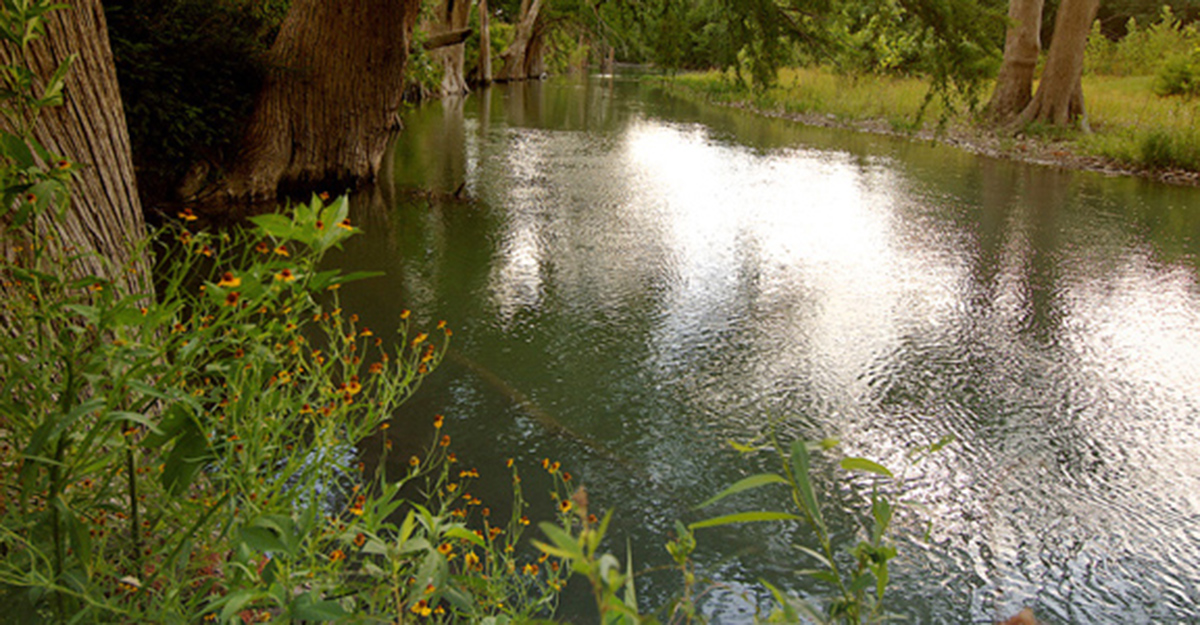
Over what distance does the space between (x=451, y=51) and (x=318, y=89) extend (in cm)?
1429

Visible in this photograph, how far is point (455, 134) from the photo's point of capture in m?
12.4

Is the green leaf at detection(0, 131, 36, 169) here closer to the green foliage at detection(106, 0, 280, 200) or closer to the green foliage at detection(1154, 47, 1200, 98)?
the green foliage at detection(106, 0, 280, 200)

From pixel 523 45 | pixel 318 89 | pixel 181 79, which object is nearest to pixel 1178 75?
pixel 523 45

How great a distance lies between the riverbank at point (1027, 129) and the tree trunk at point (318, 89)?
8.92 ft

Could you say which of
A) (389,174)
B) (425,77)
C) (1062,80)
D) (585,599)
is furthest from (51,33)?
(1062,80)

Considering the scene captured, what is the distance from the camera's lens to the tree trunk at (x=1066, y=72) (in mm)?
14148

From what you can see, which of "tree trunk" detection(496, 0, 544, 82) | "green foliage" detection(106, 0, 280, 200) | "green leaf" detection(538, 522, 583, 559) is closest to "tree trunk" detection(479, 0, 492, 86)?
"tree trunk" detection(496, 0, 544, 82)

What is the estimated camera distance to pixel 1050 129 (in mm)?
13891

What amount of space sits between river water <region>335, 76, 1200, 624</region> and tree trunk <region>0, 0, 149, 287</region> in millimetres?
1284

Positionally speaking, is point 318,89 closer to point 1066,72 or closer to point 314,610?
point 314,610

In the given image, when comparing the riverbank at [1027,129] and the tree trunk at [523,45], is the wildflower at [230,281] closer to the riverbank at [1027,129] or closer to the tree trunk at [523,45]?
the riverbank at [1027,129]

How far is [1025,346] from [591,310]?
248 centimetres

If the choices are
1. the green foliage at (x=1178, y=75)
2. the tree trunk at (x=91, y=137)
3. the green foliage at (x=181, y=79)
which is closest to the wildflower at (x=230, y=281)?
the tree trunk at (x=91, y=137)

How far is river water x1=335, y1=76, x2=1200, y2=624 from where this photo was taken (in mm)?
2715
